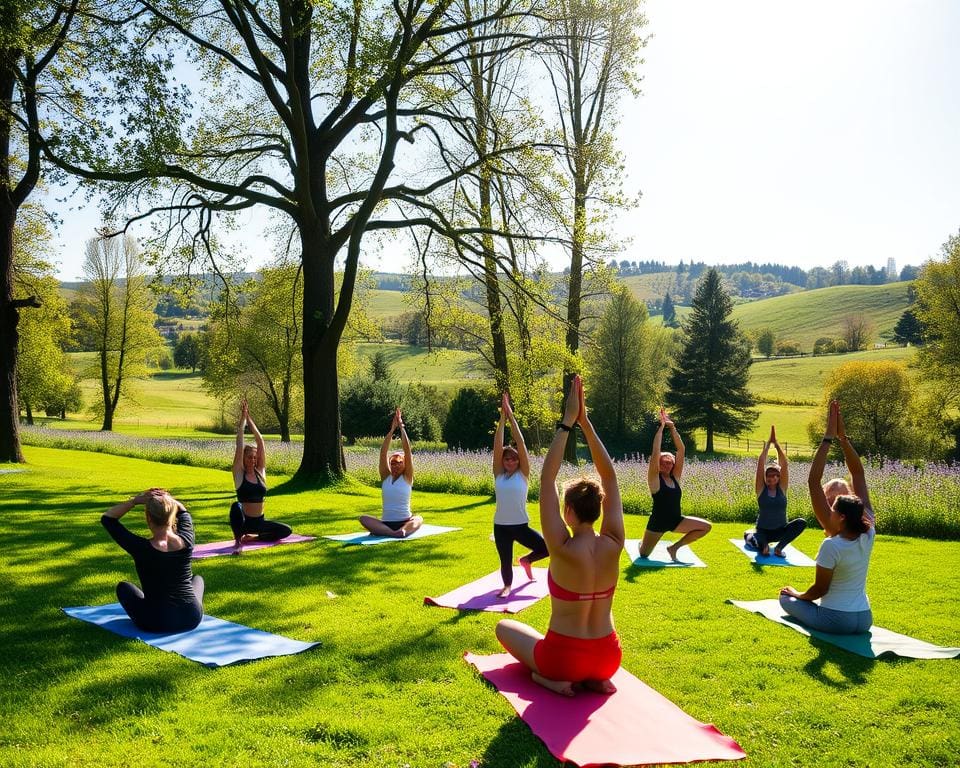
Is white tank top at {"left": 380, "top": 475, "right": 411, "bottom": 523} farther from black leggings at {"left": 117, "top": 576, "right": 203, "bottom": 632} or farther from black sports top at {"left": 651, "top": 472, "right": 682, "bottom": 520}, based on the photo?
black leggings at {"left": 117, "top": 576, "right": 203, "bottom": 632}

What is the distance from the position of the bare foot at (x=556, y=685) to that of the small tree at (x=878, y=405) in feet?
114

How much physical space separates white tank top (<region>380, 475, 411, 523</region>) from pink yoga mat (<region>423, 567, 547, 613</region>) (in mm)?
2990

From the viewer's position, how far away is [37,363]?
39.5m

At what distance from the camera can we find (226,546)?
33.1 ft

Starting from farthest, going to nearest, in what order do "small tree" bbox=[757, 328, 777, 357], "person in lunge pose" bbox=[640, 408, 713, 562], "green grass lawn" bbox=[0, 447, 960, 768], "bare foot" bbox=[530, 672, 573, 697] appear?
1. "small tree" bbox=[757, 328, 777, 357]
2. "person in lunge pose" bbox=[640, 408, 713, 562]
3. "bare foot" bbox=[530, 672, 573, 697]
4. "green grass lawn" bbox=[0, 447, 960, 768]

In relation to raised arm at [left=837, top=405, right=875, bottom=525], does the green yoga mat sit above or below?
below

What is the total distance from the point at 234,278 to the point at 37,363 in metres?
27.7

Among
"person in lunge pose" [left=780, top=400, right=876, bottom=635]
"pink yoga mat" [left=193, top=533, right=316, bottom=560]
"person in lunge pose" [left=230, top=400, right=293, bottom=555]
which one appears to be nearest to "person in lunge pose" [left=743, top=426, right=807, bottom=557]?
"person in lunge pose" [left=780, top=400, right=876, bottom=635]

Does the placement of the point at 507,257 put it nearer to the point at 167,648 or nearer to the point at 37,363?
the point at 167,648

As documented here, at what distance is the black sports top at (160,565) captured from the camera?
5.89m

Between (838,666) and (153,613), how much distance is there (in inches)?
225

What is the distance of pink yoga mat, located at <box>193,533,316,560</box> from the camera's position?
31.3 ft

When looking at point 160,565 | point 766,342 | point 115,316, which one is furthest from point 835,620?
point 766,342

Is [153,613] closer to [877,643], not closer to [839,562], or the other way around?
[839,562]
